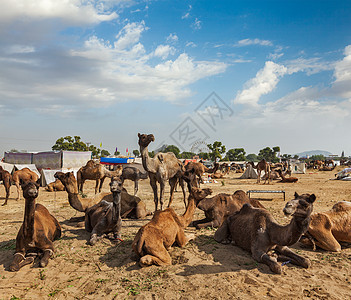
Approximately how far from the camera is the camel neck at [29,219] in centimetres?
550

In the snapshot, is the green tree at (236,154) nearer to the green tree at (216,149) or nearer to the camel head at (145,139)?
the green tree at (216,149)

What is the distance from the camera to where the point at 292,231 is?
4836 mm

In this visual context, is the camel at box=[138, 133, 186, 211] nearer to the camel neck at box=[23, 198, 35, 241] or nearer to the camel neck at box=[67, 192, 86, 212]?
the camel neck at box=[67, 192, 86, 212]

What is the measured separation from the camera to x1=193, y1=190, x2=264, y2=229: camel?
859 centimetres

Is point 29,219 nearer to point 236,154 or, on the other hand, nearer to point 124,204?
point 124,204

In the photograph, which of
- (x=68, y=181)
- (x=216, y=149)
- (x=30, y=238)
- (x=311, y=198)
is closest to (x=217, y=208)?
(x=311, y=198)

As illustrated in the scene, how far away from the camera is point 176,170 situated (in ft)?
37.3

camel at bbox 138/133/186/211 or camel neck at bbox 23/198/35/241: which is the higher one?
camel at bbox 138/133/186/211

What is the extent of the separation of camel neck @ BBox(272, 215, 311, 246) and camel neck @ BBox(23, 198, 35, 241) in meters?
4.94

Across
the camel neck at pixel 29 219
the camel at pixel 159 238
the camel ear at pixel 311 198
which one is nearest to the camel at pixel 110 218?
the camel at pixel 159 238

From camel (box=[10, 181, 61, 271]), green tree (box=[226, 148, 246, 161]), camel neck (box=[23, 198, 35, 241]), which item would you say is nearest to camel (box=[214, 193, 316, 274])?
camel (box=[10, 181, 61, 271])

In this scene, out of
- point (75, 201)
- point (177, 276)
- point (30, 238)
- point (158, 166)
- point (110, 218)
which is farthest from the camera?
point (158, 166)

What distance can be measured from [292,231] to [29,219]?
512 cm

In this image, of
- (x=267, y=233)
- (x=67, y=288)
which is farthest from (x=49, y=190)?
(x=267, y=233)
